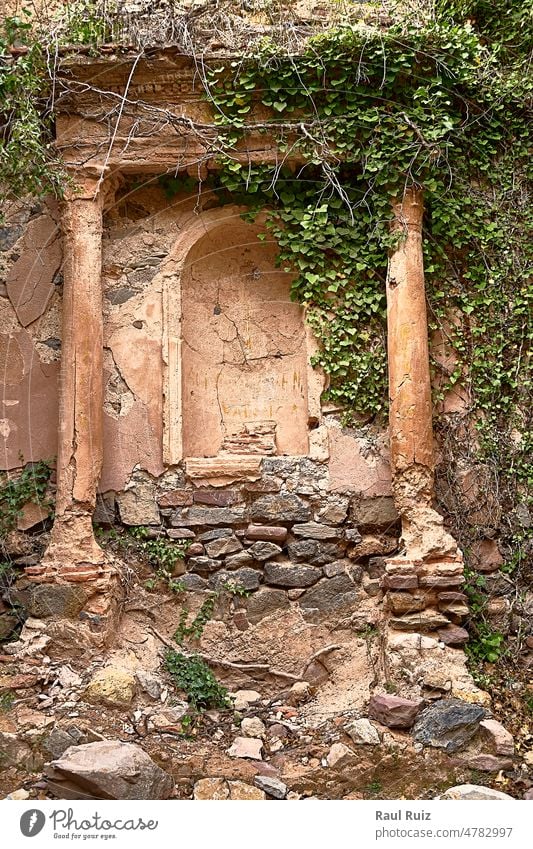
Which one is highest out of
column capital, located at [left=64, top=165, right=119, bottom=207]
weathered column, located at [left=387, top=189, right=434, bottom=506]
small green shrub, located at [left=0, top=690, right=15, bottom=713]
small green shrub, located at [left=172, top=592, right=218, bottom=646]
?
column capital, located at [left=64, top=165, right=119, bottom=207]

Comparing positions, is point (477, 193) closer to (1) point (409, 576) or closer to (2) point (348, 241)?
(2) point (348, 241)

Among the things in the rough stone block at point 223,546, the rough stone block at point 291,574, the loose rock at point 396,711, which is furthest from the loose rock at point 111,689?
the loose rock at point 396,711

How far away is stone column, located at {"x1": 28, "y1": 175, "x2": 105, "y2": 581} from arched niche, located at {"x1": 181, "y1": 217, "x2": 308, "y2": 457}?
29.3 inches

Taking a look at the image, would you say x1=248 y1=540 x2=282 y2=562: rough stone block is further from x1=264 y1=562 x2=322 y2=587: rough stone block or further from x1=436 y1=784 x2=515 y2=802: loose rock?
x1=436 y1=784 x2=515 y2=802: loose rock

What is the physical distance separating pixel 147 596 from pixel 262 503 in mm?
1002

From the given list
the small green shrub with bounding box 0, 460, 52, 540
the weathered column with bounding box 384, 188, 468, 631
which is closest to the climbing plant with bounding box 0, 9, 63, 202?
the small green shrub with bounding box 0, 460, 52, 540

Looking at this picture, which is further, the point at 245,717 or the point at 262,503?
the point at 262,503

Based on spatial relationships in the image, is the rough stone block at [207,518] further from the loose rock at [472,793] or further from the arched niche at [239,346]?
the loose rock at [472,793]

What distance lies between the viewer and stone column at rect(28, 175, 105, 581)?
5523 mm

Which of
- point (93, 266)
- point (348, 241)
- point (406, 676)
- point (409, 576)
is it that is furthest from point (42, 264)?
point (406, 676)

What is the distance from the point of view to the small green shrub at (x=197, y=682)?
205 inches

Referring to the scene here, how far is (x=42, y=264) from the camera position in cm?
632

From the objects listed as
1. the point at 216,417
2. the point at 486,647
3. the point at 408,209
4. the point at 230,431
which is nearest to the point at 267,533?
the point at 230,431

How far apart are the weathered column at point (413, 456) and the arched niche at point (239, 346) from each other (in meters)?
0.84
